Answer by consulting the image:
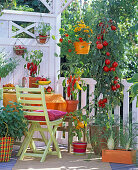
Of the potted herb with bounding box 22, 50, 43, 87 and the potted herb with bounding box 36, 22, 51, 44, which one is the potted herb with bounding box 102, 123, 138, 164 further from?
the potted herb with bounding box 36, 22, 51, 44

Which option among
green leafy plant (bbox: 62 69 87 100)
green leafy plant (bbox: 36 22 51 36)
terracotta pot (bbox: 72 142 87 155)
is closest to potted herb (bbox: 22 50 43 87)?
green leafy plant (bbox: 36 22 51 36)

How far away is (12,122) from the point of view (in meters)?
4.52

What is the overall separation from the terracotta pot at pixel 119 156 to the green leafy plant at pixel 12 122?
41.0 inches

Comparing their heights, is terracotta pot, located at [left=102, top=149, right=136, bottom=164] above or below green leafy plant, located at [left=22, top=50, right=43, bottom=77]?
below

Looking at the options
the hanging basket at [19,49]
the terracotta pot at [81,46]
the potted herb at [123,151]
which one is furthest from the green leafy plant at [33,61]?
the potted herb at [123,151]

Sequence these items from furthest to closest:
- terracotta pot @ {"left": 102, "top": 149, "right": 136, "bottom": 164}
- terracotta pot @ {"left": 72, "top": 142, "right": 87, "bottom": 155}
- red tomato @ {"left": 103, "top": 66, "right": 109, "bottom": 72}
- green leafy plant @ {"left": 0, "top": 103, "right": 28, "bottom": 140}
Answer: terracotta pot @ {"left": 72, "top": 142, "right": 87, "bottom": 155}, red tomato @ {"left": 103, "top": 66, "right": 109, "bottom": 72}, green leafy plant @ {"left": 0, "top": 103, "right": 28, "bottom": 140}, terracotta pot @ {"left": 102, "top": 149, "right": 136, "bottom": 164}

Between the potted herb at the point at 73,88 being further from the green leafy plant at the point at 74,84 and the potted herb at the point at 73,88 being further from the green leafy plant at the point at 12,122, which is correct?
the green leafy plant at the point at 12,122

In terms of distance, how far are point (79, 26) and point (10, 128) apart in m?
1.80

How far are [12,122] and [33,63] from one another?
138 cm

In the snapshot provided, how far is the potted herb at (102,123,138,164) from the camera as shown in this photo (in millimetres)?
4340

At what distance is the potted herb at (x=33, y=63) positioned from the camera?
18.2ft

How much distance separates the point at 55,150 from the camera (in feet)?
17.2

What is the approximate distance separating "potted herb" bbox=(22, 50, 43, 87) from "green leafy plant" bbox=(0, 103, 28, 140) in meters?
0.98

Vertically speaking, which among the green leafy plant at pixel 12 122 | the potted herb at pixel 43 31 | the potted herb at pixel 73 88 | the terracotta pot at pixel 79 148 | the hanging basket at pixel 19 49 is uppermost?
the potted herb at pixel 43 31
